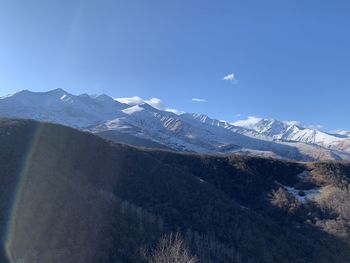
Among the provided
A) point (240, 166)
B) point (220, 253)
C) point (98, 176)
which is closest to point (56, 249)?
point (220, 253)

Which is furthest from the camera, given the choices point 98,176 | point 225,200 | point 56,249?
point 225,200

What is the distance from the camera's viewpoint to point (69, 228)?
42.2 m

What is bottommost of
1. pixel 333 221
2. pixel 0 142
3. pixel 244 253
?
pixel 244 253

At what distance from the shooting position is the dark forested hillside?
40938 millimetres

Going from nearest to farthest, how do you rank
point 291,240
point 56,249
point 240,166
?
point 56,249, point 291,240, point 240,166

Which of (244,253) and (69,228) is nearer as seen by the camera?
(69,228)

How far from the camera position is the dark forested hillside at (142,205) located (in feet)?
134

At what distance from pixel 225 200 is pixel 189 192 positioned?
6.32 m

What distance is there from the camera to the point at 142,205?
56344 mm

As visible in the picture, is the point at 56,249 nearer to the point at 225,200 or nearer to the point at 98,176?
the point at 98,176

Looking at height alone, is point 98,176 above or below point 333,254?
above

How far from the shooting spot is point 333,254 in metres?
52.6

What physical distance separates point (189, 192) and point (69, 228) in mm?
25601

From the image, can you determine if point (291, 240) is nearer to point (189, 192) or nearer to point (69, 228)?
point (189, 192)
